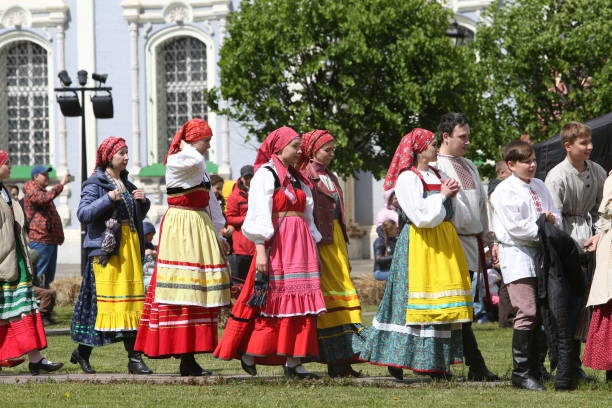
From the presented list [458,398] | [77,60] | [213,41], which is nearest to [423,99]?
[213,41]

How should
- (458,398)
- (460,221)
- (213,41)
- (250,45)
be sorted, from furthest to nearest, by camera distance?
(213,41)
(250,45)
(460,221)
(458,398)

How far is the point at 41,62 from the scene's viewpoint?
30391mm

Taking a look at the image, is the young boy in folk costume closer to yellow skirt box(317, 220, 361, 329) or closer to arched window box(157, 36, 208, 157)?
yellow skirt box(317, 220, 361, 329)

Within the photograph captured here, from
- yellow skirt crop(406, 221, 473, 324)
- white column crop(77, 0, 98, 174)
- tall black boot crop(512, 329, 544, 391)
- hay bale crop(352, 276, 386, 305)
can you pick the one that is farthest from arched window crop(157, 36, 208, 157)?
tall black boot crop(512, 329, 544, 391)

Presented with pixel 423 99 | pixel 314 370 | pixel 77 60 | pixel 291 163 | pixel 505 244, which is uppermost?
pixel 77 60

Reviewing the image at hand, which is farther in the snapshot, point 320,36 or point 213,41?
point 213,41

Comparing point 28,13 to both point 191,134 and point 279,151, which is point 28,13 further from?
point 279,151

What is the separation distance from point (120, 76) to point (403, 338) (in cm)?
2269

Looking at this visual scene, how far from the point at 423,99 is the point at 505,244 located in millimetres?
15557

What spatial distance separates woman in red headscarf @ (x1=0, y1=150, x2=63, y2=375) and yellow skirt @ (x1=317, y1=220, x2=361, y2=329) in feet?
6.92

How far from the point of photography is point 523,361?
7.71m

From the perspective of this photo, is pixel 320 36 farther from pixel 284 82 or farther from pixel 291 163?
pixel 291 163

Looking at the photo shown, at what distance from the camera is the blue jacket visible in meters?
8.79

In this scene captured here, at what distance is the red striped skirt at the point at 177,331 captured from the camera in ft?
27.3
